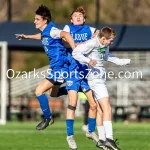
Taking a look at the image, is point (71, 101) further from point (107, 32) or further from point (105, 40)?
point (107, 32)

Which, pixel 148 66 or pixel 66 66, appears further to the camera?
pixel 148 66

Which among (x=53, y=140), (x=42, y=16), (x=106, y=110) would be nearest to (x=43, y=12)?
(x=42, y=16)

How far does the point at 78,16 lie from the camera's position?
54.5 feet

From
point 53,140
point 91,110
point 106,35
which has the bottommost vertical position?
point 53,140

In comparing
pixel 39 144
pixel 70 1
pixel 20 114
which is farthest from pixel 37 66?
pixel 39 144

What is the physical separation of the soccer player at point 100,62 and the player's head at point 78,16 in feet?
3.14

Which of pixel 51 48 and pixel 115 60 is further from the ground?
pixel 51 48

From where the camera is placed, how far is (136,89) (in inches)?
1543

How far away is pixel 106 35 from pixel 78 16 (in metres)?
1.30

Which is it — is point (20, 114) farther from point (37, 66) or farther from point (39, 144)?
point (39, 144)

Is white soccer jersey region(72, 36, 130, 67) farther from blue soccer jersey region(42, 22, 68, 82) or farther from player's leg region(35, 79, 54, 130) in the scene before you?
player's leg region(35, 79, 54, 130)

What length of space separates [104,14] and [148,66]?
22.7 feet

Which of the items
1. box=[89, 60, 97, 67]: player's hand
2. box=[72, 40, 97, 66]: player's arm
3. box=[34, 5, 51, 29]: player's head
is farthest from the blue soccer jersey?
box=[89, 60, 97, 67]: player's hand

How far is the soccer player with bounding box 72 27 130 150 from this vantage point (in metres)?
15.5
